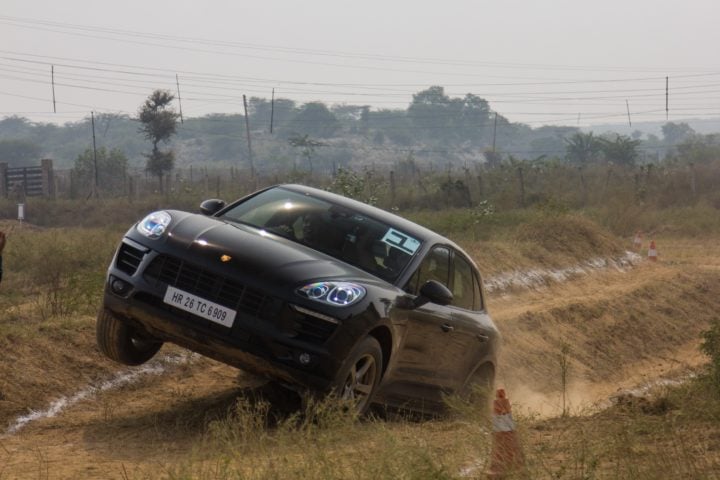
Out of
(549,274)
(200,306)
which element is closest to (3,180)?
(549,274)

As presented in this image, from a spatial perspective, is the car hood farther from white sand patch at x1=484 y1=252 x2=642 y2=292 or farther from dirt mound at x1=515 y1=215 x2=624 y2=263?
dirt mound at x1=515 y1=215 x2=624 y2=263

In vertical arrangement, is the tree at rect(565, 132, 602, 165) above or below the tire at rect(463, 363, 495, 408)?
below

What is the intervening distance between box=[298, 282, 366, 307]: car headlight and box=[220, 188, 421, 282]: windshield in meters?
0.81

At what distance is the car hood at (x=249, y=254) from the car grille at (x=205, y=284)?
0.22ft

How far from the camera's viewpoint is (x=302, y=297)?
7754 mm

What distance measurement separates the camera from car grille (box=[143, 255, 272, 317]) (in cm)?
782

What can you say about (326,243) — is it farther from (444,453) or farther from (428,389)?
(444,453)

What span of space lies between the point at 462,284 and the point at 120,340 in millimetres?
2907

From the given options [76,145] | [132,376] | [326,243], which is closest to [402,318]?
[326,243]

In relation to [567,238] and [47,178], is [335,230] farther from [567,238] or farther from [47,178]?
[47,178]

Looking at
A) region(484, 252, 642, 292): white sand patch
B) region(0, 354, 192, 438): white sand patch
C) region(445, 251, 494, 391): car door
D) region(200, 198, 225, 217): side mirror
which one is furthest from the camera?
region(484, 252, 642, 292): white sand patch

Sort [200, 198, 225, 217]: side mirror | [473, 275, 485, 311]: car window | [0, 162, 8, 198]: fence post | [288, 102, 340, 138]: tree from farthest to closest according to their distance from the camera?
[288, 102, 340, 138]: tree, [0, 162, 8, 198]: fence post, [473, 275, 485, 311]: car window, [200, 198, 225, 217]: side mirror

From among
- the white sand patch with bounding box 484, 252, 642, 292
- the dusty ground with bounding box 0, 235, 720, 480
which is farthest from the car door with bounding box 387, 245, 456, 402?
the white sand patch with bounding box 484, 252, 642, 292

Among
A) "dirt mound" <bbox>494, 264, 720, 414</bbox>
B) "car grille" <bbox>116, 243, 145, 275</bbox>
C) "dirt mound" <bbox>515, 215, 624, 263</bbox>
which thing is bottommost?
"dirt mound" <bbox>494, 264, 720, 414</bbox>
